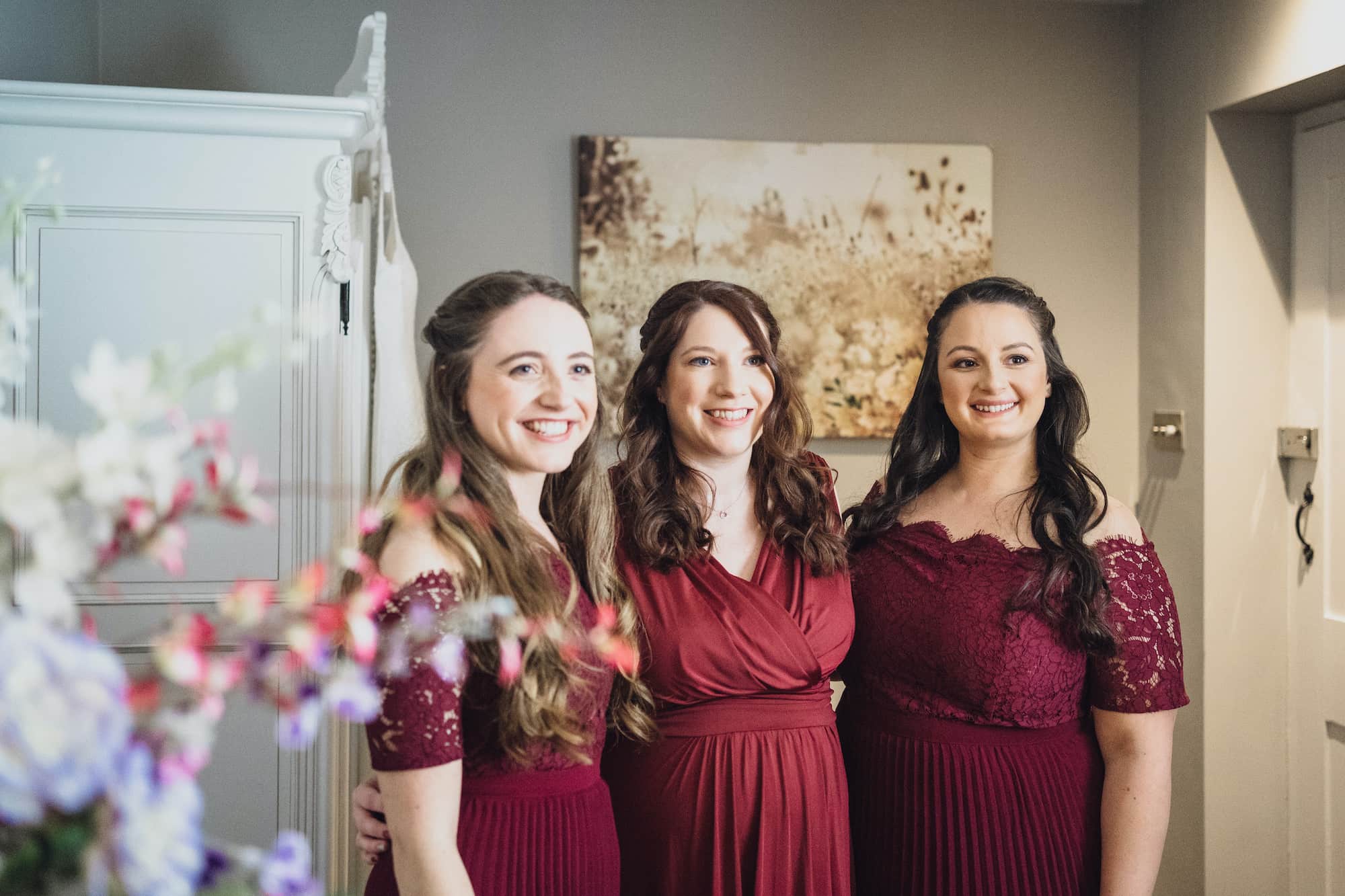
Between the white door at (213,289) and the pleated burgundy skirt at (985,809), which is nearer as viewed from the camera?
the pleated burgundy skirt at (985,809)

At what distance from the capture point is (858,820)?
1.80 m

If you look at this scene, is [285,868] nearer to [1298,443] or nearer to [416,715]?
[416,715]

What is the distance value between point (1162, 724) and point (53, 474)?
1658 millimetres

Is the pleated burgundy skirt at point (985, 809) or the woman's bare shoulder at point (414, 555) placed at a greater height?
the woman's bare shoulder at point (414, 555)

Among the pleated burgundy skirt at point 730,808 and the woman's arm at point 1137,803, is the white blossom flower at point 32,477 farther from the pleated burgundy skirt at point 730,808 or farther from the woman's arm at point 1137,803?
the woman's arm at point 1137,803

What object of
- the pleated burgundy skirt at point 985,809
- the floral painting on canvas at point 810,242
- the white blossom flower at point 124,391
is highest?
the floral painting on canvas at point 810,242

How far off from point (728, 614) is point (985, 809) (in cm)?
50

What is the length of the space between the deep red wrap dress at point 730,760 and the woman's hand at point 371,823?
37 centimetres

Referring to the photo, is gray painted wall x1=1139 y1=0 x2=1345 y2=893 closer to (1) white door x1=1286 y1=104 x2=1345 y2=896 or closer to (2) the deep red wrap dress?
(1) white door x1=1286 y1=104 x2=1345 y2=896

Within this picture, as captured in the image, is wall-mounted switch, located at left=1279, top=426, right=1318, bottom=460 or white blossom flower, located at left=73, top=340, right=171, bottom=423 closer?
white blossom flower, located at left=73, top=340, right=171, bottom=423

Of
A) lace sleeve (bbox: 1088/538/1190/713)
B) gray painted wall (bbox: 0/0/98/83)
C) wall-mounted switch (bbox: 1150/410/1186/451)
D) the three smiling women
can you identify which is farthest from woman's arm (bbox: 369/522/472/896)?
wall-mounted switch (bbox: 1150/410/1186/451)

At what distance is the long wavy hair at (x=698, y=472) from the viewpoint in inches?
68.7

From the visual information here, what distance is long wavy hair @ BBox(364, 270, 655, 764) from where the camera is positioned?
1.27 meters

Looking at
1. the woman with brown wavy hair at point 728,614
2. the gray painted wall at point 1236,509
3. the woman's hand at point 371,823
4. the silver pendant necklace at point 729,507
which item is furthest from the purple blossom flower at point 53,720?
the gray painted wall at point 1236,509
